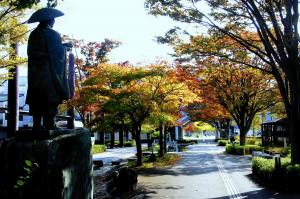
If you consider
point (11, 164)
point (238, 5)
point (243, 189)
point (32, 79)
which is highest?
point (238, 5)

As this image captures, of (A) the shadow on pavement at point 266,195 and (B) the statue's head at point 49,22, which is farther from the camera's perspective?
(A) the shadow on pavement at point 266,195

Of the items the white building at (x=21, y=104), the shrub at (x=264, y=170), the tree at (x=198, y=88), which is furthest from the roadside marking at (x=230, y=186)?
the white building at (x=21, y=104)

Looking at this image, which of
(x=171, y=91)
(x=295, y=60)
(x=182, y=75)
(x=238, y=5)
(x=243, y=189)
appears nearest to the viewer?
(x=243, y=189)

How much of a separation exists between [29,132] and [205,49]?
13.0m

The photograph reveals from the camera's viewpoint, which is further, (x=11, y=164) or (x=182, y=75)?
(x=182, y=75)

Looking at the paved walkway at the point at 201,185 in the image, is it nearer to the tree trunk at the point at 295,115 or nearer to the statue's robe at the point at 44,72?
the tree trunk at the point at 295,115

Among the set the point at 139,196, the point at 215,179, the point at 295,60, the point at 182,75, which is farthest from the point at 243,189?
the point at 182,75

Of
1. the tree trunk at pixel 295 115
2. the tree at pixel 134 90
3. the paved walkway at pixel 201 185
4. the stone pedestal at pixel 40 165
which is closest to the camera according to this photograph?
the stone pedestal at pixel 40 165

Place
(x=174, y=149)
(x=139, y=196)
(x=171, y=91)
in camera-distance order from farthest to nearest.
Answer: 1. (x=174, y=149)
2. (x=171, y=91)
3. (x=139, y=196)

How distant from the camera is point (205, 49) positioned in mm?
18312

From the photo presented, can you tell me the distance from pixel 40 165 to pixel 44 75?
157cm

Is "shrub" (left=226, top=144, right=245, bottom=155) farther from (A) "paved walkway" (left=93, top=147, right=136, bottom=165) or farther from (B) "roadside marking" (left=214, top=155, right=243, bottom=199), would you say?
(B) "roadside marking" (left=214, top=155, right=243, bottom=199)

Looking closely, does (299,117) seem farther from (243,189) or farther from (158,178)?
(158,178)

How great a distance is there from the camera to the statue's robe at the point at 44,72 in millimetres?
6672
